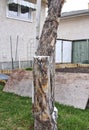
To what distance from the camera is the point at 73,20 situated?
67.5ft

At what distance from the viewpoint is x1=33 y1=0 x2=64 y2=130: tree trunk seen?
11.3ft

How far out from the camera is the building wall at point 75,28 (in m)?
19.7

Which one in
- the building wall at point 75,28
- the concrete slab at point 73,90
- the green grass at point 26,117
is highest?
the building wall at point 75,28

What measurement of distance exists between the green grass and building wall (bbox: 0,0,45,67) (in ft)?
24.6

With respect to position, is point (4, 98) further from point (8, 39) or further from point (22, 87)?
point (8, 39)

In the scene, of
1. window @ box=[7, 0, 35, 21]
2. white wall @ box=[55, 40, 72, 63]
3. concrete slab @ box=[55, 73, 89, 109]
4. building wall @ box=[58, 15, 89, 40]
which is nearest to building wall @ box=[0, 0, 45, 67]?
window @ box=[7, 0, 35, 21]

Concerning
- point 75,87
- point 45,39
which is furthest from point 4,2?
point 45,39

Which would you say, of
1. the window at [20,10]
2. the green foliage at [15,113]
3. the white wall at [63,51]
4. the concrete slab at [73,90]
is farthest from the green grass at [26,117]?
the white wall at [63,51]

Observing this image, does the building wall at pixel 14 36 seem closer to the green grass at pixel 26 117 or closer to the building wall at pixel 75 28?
the building wall at pixel 75 28

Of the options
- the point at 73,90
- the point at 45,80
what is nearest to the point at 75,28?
the point at 73,90

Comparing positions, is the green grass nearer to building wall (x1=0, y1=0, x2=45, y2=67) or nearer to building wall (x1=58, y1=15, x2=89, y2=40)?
building wall (x1=0, y1=0, x2=45, y2=67)

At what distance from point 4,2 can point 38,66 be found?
1042 centimetres

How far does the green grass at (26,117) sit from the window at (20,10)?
8199 millimetres

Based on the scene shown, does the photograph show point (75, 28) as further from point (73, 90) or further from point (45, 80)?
point (45, 80)
